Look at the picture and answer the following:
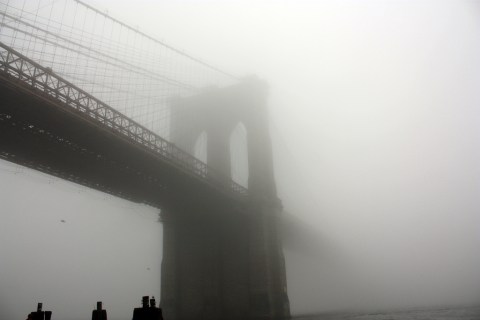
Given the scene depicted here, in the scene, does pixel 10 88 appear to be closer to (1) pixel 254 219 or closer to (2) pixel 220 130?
(1) pixel 254 219

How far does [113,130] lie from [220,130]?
20184mm

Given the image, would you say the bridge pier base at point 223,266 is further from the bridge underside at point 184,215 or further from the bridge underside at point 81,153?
the bridge underside at point 81,153

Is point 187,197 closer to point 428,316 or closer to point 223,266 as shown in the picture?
point 223,266

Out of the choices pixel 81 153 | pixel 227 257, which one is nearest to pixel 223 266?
pixel 227 257

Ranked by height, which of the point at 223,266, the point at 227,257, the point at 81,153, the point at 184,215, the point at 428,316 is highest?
the point at 81,153

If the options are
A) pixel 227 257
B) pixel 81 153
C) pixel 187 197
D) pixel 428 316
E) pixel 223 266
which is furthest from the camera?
pixel 223 266

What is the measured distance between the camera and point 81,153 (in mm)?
19531

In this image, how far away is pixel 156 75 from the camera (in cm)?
3512

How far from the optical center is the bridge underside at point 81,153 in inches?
591

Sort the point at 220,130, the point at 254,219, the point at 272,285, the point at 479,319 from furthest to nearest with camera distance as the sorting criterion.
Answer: the point at 220,130 → the point at 254,219 → the point at 272,285 → the point at 479,319

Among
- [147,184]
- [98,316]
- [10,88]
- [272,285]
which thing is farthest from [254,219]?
[98,316]

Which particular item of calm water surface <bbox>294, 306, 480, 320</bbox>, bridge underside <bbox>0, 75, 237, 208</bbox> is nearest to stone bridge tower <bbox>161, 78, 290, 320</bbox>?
bridge underside <bbox>0, 75, 237, 208</bbox>

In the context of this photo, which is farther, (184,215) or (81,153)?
(184,215)

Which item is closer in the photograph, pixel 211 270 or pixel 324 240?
pixel 211 270
